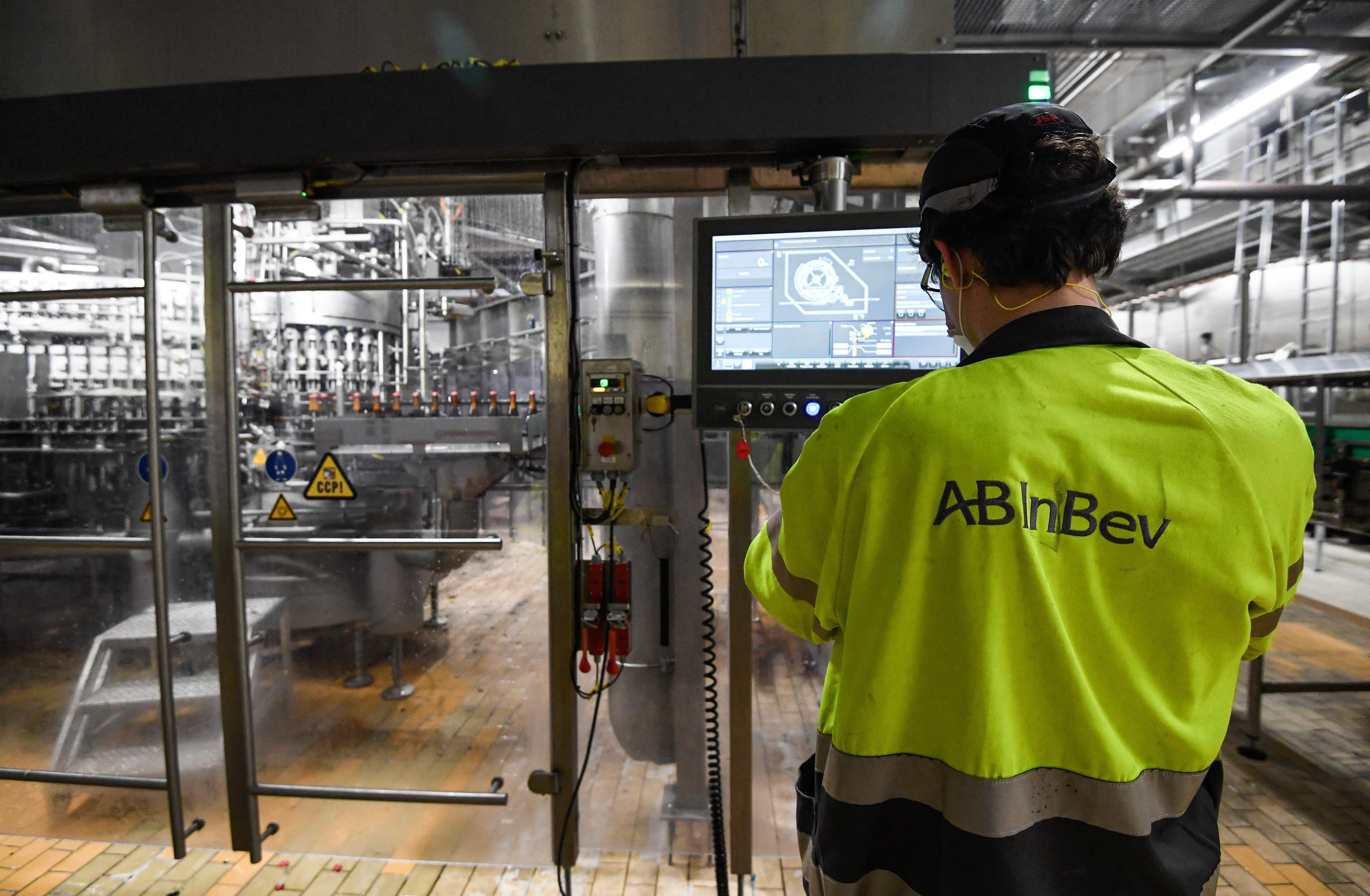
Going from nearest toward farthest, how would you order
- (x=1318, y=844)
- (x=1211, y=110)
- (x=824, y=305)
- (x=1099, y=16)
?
(x=824, y=305) < (x=1318, y=844) < (x=1099, y=16) < (x=1211, y=110)

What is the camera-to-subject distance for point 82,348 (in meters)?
2.54

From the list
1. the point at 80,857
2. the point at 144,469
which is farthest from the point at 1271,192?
the point at 80,857

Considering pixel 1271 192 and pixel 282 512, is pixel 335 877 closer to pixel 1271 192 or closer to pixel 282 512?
pixel 282 512

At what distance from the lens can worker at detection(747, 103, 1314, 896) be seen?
72cm

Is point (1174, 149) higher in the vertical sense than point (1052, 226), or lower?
higher

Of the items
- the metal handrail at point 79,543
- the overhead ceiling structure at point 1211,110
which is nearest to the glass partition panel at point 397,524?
the metal handrail at point 79,543

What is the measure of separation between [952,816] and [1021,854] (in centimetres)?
8

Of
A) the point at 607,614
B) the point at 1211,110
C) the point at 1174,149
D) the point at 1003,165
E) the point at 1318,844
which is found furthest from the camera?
the point at 1211,110

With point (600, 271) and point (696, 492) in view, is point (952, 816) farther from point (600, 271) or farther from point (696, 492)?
point (600, 271)

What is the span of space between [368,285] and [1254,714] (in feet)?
13.9

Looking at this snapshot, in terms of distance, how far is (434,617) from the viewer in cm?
241

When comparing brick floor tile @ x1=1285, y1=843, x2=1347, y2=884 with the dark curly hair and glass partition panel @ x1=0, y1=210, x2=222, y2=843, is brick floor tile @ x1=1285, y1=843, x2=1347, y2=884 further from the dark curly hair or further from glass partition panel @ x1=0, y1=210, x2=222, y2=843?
glass partition panel @ x1=0, y1=210, x2=222, y2=843

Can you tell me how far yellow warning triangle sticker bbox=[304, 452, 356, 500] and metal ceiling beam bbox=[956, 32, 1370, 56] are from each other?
11.2 feet

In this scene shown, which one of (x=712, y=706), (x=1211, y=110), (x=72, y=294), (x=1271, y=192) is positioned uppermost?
(x=1211, y=110)
